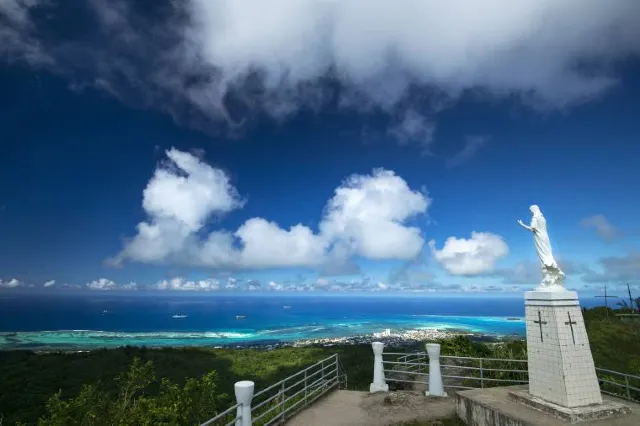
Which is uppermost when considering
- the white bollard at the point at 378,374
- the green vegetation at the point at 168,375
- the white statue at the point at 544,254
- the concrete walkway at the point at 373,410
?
the white statue at the point at 544,254

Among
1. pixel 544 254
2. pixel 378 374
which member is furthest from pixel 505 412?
pixel 378 374

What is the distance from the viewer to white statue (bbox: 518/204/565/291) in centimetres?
901

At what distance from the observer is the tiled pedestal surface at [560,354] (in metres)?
7.90

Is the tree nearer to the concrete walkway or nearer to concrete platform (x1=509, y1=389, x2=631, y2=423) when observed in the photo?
the concrete walkway

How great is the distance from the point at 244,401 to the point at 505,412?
5.45 m

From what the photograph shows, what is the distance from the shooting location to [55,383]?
4125 cm

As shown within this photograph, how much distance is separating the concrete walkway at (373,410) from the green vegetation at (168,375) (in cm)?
389

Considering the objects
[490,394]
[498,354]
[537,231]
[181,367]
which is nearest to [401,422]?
[490,394]

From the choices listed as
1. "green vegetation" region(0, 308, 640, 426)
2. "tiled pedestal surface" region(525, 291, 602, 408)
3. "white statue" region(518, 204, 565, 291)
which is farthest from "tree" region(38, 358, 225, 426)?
"white statue" region(518, 204, 565, 291)

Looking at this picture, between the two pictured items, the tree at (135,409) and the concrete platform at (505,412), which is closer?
the concrete platform at (505,412)

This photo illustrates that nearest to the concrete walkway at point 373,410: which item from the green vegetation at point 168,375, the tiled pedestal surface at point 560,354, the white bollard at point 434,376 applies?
the white bollard at point 434,376

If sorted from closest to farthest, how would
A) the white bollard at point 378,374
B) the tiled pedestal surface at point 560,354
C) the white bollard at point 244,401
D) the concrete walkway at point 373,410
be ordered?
the white bollard at point 244,401
the tiled pedestal surface at point 560,354
the concrete walkway at point 373,410
the white bollard at point 378,374

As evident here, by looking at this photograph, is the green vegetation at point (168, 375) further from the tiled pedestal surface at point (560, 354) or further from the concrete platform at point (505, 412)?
the tiled pedestal surface at point (560, 354)

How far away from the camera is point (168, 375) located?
41781mm
